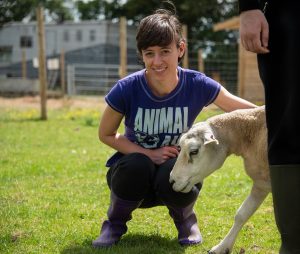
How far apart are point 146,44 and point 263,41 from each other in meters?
1.39

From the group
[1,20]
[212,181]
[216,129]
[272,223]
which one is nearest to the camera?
[216,129]

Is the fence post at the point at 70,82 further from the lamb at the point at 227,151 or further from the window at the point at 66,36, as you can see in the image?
the lamb at the point at 227,151

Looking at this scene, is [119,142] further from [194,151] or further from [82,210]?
[82,210]

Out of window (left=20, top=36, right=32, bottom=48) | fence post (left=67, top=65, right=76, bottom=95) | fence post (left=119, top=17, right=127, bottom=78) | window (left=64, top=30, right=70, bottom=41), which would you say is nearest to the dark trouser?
fence post (left=119, top=17, right=127, bottom=78)

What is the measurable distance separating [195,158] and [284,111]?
1133mm

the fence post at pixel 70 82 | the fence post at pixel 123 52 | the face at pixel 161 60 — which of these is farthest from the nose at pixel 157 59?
the fence post at pixel 70 82

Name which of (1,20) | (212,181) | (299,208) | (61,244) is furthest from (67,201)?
(1,20)

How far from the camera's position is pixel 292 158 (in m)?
2.21

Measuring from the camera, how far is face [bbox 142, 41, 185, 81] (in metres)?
3.52

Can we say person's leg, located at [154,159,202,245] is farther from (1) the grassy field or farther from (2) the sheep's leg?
(2) the sheep's leg

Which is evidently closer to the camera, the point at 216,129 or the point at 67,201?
the point at 216,129

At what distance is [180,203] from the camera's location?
3.54m

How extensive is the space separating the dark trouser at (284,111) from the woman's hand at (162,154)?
135 centimetres

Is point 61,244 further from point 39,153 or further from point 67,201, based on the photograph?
point 39,153
